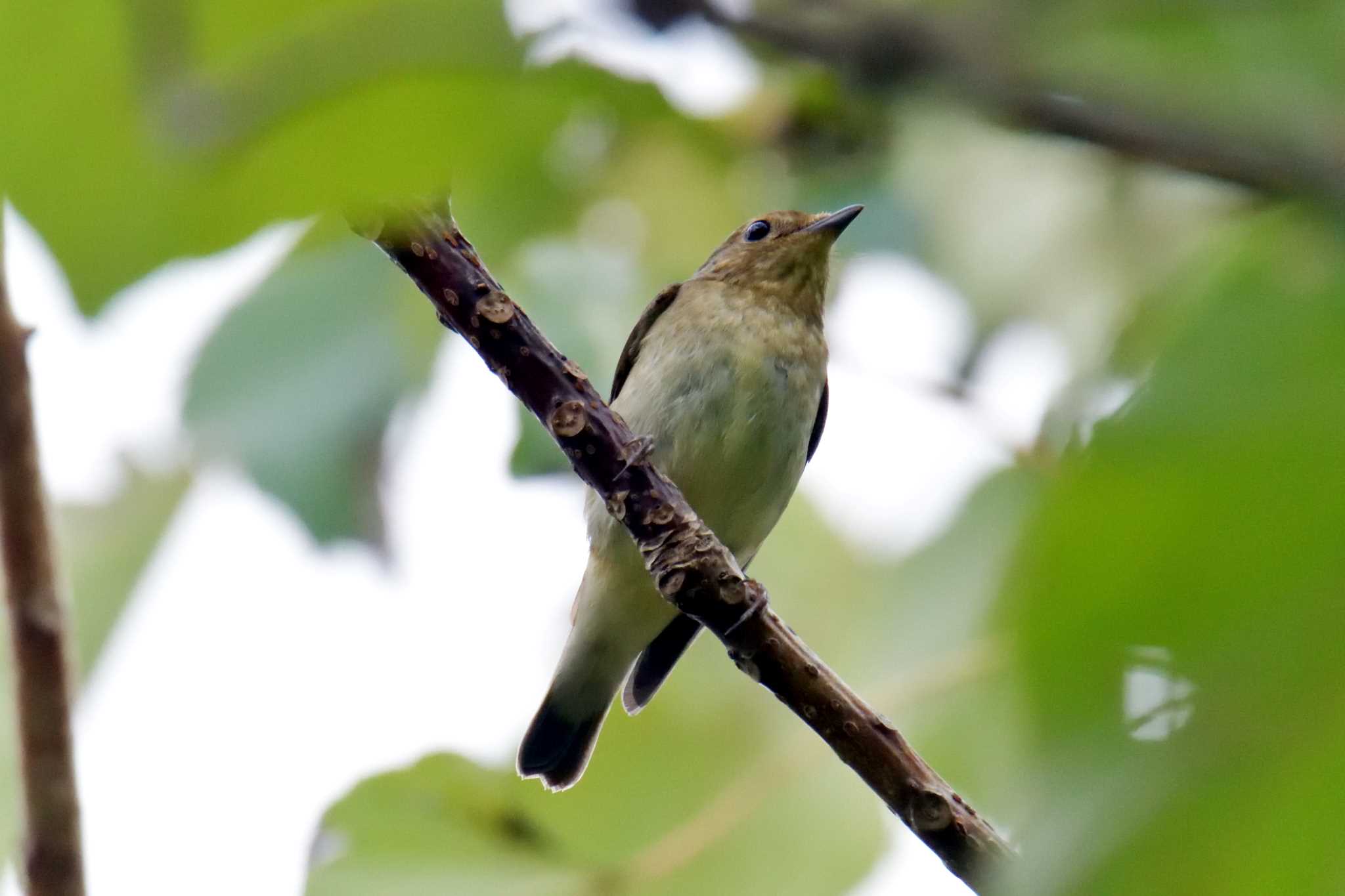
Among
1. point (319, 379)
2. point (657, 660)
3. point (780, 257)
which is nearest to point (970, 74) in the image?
point (319, 379)

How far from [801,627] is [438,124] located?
312cm

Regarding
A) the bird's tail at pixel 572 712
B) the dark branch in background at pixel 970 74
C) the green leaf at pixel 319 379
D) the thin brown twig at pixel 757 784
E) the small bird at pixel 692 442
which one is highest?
the dark branch in background at pixel 970 74

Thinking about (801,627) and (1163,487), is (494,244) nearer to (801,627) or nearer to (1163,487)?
(801,627)

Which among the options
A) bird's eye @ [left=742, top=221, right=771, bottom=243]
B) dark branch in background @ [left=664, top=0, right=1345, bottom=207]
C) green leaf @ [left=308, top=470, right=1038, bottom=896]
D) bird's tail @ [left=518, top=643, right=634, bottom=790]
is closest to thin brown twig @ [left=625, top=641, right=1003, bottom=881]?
green leaf @ [left=308, top=470, right=1038, bottom=896]

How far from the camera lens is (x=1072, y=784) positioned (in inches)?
26.5

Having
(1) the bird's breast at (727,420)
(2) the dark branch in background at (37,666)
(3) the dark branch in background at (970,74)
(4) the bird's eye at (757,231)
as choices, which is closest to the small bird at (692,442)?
(1) the bird's breast at (727,420)

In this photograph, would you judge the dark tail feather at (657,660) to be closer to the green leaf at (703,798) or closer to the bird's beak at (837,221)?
the green leaf at (703,798)

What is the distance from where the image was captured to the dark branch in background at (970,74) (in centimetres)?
121

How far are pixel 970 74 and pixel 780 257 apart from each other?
495cm

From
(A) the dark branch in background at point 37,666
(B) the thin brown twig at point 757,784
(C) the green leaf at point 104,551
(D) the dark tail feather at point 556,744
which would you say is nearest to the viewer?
(A) the dark branch in background at point 37,666

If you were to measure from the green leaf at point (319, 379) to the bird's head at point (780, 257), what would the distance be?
2.39 meters

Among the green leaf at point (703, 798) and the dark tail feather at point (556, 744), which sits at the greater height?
the green leaf at point (703, 798)

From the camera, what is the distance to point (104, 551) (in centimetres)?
433

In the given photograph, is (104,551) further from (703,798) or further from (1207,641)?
(1207,641)
